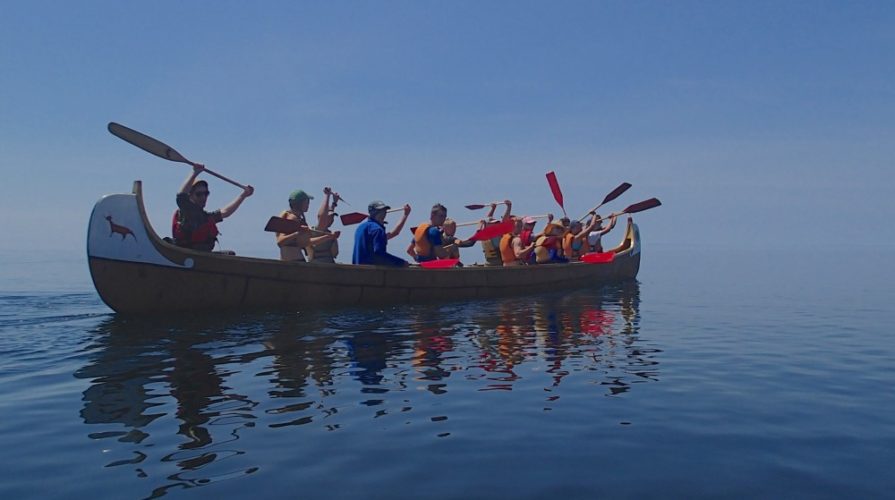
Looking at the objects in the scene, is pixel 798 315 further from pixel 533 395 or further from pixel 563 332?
pixel 533 395

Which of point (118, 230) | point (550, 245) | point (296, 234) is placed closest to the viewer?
point (118, 230)

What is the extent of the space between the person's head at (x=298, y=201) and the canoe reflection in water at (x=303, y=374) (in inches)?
93.4

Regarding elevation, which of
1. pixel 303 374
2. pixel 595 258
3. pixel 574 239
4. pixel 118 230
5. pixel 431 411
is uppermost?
pixel 118 230

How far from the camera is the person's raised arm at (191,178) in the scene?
11.4 meters

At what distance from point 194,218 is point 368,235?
11.7 ft

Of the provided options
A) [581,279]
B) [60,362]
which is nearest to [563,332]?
[60,362]

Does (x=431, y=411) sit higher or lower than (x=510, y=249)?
lower

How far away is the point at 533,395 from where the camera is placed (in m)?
6.41

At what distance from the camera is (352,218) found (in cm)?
1453

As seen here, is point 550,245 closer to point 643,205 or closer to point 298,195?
point 643,205

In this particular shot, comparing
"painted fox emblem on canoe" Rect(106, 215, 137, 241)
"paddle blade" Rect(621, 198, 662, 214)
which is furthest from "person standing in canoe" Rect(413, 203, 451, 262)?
"paddle blade" Rect(621, 198, 662, 214)

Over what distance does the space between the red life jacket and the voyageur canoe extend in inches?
15.7

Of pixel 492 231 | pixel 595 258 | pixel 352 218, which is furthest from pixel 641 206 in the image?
pixel 352 218

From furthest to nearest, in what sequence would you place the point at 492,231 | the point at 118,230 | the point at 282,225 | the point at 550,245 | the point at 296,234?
the point at 550,245
the point at 492,231
the point at 296,234
the point at 282,225
the point at 118,230
